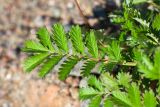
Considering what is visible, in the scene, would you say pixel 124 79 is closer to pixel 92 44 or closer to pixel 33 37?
pixel 92 44

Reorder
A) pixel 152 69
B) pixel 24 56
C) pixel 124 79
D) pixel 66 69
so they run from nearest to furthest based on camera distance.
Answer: pixel 152 69 < pixel 66 69 < pixel 124 79 < pixel 24 56

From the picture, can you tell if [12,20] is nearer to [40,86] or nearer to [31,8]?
[31,8]

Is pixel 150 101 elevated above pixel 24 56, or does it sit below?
above

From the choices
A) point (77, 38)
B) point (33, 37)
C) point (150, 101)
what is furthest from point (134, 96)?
point (33, 37)

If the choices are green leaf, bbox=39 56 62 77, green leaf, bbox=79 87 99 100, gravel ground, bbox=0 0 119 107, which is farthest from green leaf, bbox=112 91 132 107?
gravel ground, bbox=0 0 119 107

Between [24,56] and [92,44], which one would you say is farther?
[24,56]

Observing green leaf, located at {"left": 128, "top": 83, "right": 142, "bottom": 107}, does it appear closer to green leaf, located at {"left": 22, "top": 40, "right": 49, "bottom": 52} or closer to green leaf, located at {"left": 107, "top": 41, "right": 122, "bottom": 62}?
green leaf, located at {"left": 107, "top": 41, "right": 122, "bottom": 62}

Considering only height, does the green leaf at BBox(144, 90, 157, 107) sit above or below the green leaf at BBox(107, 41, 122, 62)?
below

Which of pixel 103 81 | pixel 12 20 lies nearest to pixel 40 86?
pixel 12 20
